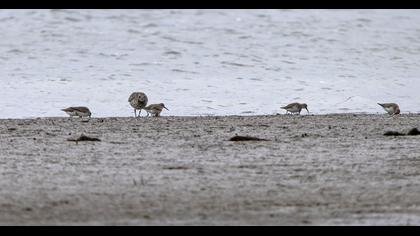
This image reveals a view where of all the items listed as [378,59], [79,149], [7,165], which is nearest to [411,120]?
[79,149]

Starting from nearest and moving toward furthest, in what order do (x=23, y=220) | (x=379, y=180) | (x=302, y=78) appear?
(x=23, y=220), (x=379, y=180), (x=302, y=78)

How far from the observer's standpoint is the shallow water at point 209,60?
61.0 feet

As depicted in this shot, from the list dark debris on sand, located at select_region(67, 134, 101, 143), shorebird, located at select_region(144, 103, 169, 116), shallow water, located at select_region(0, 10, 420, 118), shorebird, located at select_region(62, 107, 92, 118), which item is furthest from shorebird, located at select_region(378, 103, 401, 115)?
dark debris on sand, located at select_region(67, 134, 101, 143)

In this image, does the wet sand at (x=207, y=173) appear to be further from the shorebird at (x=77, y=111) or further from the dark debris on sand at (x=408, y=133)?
the shorebird at (x=77, y=111)

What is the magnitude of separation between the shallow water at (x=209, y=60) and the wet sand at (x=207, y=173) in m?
3.16

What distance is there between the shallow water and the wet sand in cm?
316

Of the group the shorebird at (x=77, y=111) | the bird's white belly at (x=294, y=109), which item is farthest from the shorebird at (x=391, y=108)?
the shorebird at (x=77, y=111)

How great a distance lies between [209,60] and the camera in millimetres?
23406

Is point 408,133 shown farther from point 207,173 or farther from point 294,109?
point 207,173

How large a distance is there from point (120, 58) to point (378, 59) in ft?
17.4

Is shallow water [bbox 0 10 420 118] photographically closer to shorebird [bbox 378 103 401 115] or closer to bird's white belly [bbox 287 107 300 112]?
shorebird [bbox 378 103 401 115]

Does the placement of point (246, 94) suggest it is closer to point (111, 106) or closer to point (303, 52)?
point (111, 106)

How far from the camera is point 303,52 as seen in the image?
82.3 ft

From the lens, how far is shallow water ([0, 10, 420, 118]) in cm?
1859
